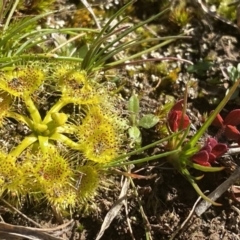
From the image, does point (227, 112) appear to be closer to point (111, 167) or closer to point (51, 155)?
point (111, 167)

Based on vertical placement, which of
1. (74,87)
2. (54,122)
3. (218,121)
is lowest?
(218,121)

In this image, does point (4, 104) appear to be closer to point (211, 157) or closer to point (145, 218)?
point (145, 218)

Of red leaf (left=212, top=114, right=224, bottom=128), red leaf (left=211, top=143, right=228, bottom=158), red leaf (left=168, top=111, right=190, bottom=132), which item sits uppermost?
red leaf (left=168, top=111, right=190, bottom=132)

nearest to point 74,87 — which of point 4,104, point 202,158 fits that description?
point 4,104

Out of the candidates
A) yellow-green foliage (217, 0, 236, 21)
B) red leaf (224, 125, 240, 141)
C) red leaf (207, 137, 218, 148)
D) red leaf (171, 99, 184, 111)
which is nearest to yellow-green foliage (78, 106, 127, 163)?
red leaf (171, 99, 184, 111)

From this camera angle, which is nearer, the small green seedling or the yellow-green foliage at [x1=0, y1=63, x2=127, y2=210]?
the yellow-green foliage at [x1=0, y1=63, x2=127, y2=210]

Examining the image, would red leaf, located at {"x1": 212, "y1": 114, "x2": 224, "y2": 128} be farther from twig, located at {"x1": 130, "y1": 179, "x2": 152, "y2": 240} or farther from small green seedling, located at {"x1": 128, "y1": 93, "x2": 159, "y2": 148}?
twig, located at {"x1": 130, "y1": 179, "x2": 152, "y2": 240}

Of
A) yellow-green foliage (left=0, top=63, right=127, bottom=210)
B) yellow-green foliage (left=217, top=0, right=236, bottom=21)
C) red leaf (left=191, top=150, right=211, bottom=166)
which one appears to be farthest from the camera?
yellow-green foliage (left=217, top=0, right=236, bottom=21)
